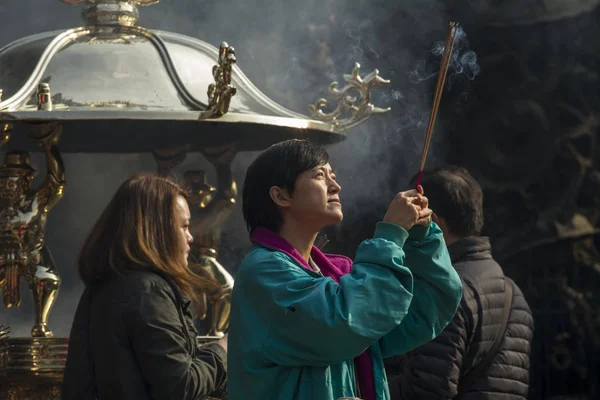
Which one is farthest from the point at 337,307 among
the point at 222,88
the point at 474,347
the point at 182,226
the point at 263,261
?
the point at 222,88

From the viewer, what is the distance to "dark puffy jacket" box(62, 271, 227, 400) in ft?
11.6

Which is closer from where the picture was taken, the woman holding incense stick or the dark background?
the woman holding incense stick

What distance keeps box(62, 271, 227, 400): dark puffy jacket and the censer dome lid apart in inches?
78.5

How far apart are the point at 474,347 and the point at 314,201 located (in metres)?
1.12

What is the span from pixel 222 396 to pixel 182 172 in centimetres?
176

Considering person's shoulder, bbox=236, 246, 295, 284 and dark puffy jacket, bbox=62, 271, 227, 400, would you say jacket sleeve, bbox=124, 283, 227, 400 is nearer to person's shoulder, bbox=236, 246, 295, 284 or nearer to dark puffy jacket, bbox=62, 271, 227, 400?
dark puffy jacket, bbox=62, 271, 227, 400

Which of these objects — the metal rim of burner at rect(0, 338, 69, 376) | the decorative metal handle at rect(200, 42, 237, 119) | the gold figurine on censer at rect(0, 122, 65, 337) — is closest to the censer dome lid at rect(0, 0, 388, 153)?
the decorative metal handle at rect(200, 42, 237, 119)

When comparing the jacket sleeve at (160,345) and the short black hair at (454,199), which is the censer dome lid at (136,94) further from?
the jacket sleeve at (160,345)

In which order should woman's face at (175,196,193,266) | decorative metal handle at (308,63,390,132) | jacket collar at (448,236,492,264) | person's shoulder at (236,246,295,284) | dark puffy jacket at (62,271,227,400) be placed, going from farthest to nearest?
decorative metal handle at (308,63,390,132) → jacket collar at (448,236,492,264) → woman's face at (175,196,193,266) → dark puffy jacket at (62,271,227,400) → person's shoulder at (236,246,295,284)

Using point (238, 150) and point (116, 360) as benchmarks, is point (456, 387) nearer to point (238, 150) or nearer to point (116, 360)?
point (116, 360)

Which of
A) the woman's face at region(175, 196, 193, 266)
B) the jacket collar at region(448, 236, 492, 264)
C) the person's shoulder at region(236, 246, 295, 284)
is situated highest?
the woman's face at region(175, 196, 193, 266)

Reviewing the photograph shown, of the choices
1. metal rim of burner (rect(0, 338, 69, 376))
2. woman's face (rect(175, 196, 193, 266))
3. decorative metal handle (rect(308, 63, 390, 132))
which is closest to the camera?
woman's face (rect(175, 196, 193, 266))

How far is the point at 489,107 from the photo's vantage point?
297 inches

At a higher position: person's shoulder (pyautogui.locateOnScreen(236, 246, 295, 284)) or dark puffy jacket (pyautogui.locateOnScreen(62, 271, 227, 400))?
person's shoulder (pyautogui.locateOnScreen(236, 246, 295, 284))
